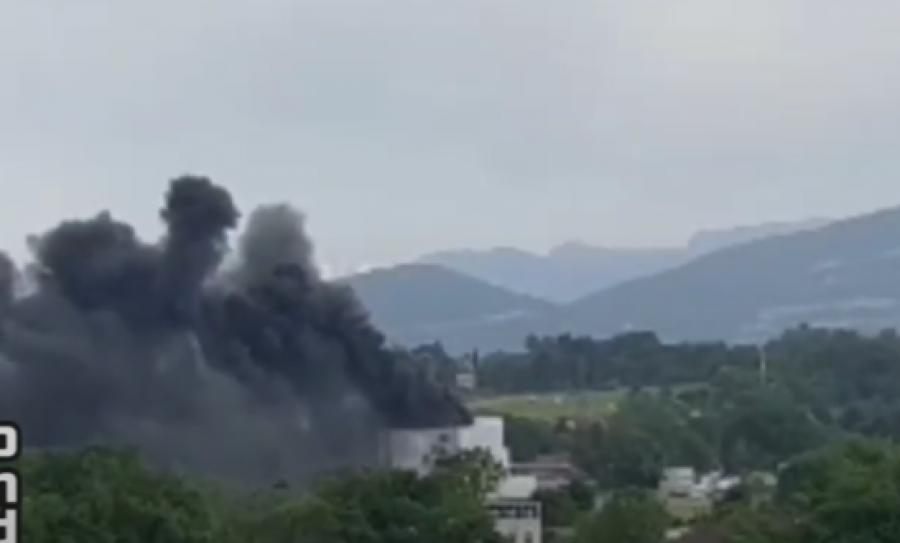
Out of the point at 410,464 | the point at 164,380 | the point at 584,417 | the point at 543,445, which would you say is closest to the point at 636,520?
the point at 410,464

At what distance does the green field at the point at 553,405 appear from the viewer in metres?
91.4

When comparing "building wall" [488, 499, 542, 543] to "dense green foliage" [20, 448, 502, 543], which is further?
"building wall" [488, 499, 542, 543]

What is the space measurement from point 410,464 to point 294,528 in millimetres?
26901

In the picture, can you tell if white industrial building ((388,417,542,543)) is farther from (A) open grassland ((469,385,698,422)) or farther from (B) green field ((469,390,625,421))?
(B) green field ((469,390,625,421))

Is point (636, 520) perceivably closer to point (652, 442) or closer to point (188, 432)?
point (188, 432)

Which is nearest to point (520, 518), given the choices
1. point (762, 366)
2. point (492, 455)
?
point (492, 455)

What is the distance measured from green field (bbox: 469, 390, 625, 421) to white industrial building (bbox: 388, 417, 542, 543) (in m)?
15.5

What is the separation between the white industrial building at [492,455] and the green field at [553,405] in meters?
15.5

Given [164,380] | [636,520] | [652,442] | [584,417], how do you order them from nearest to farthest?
[636,520] → [164,380] → [652,442] → [584,417]

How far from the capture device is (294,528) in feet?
112

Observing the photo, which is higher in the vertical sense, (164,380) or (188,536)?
(164,380)

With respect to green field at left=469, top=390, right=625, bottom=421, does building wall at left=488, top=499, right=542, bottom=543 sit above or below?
below

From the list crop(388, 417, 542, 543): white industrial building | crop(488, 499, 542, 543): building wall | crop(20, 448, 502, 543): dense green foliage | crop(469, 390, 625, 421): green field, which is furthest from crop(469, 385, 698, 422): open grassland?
crop(20, 448, 502, 543): dense green foliage

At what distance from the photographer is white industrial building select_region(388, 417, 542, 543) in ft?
167
